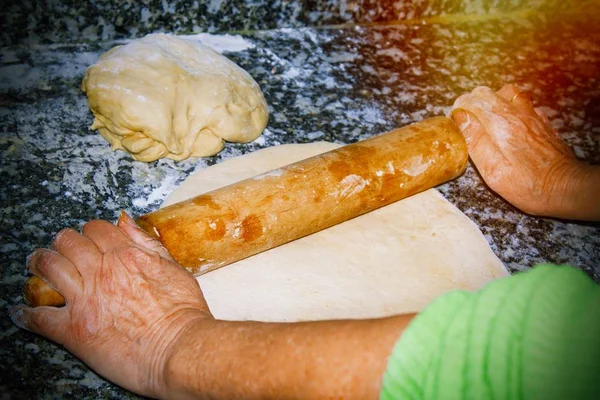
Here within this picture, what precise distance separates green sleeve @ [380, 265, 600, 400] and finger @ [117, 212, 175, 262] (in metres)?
0.77

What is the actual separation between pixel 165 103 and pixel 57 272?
84cm

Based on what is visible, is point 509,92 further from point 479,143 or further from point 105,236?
point 105,236

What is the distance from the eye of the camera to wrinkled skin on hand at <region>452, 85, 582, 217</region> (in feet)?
6.20

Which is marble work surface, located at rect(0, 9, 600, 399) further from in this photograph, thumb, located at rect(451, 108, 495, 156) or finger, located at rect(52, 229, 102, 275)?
finger, located at rect(52, 229, 102, 275)

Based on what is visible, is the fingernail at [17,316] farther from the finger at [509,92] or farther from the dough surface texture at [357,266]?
the finger at [509,92]

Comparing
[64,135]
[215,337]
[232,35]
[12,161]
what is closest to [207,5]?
[232,35]

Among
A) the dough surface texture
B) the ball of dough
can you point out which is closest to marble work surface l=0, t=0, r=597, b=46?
the ball of dough

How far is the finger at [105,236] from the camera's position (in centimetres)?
132

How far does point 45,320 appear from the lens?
1275mm

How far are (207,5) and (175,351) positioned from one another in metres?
2.03

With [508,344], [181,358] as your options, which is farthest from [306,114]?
[508,344]

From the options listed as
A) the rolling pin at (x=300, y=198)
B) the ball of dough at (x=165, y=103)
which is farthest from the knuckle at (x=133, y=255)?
the ball of dough at (x=165, y=103)

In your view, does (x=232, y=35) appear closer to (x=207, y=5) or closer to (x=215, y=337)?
(x=207, y=5)

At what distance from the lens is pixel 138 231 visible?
1365mm
